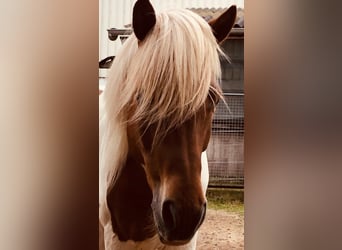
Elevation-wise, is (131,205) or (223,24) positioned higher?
(223,24)

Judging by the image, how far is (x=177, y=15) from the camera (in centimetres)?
101

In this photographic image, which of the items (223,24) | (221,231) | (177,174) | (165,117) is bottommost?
(221,231)

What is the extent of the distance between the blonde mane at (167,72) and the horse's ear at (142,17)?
0.05ft

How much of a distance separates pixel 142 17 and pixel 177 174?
353 millimetres

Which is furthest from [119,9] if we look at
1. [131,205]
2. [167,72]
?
[131,205]

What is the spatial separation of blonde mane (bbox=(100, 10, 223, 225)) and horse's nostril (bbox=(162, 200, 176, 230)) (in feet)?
0.51

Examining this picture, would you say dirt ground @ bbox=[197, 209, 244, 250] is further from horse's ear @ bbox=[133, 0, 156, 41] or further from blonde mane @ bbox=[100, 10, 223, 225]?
A: horse's ear @ bbox=[133, 0, 156, 41]

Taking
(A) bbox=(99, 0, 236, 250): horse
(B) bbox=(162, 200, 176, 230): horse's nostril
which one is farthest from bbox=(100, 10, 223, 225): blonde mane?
(B) bbox=(162, 200, 176, 230): horse's nostril

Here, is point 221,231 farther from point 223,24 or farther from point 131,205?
point 223,24

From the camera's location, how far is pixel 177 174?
991 mm
